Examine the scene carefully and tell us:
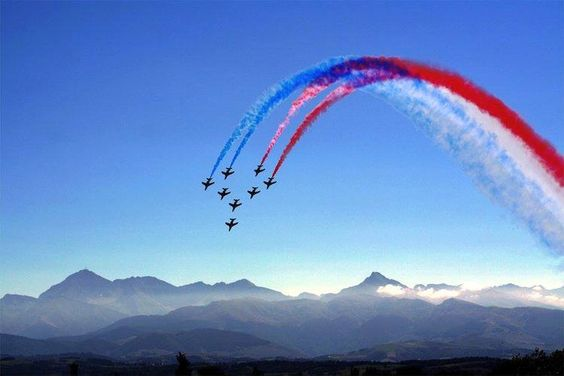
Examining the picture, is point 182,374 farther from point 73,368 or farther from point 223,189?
point 223,189

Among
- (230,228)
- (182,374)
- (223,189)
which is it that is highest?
(223,189)

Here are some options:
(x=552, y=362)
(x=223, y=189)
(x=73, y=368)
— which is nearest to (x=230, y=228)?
(x=223, y=189)

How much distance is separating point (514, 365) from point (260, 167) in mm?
96843

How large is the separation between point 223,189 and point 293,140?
110ft

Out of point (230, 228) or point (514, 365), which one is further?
point (514, 365)

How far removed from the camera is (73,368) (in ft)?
546

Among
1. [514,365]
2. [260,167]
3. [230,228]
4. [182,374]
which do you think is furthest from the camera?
[514,365]

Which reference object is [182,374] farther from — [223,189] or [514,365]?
[514,365]

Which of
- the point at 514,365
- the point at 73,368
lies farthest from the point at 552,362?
the point at 73,368

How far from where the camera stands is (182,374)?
6196 inches

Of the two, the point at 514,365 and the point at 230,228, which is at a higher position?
the point at 230,228

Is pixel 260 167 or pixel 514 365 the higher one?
pixel 260 167

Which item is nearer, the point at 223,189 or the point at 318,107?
the point at 318,107

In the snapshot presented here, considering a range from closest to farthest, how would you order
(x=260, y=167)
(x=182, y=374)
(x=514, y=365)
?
(x=260, y=167), (x=182, y=374), (x=514, y=365)
